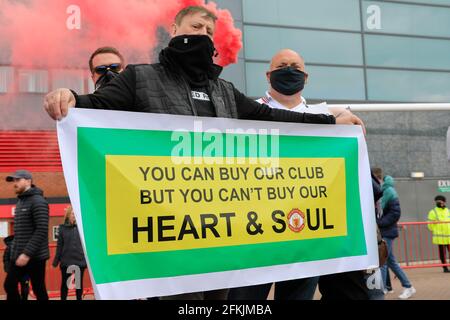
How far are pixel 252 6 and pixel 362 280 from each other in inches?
474

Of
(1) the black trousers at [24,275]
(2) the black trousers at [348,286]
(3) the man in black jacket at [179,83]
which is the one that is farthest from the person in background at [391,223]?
(3) the man in black jacket at [179,83]

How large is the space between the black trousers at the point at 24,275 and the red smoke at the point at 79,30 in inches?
276

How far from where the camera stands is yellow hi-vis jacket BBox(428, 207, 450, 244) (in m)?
12.2

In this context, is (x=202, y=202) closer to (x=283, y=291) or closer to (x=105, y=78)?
(x=283, y=291)

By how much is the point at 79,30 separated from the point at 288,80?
1008cm

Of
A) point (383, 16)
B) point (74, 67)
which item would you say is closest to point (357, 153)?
point (74, 67)

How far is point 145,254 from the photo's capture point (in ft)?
8.19

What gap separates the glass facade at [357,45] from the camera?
1452 cm

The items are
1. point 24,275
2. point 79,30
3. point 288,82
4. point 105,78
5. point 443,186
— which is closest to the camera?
point 288,82

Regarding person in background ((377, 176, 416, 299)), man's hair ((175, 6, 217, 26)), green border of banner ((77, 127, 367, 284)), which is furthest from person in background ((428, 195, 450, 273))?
man's hair ((175, 6, 217, 26))

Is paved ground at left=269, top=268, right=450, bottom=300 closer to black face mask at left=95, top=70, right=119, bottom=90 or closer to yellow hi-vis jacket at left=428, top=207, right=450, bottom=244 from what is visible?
yellow hi-vis jacket at left=428, top=207, right=450, bottom=244

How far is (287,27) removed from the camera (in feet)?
48.5

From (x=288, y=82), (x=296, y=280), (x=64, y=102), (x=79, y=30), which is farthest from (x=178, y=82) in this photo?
(x=79, y=30)

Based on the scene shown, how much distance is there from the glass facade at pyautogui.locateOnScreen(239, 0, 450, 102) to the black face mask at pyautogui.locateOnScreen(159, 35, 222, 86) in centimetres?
1154
